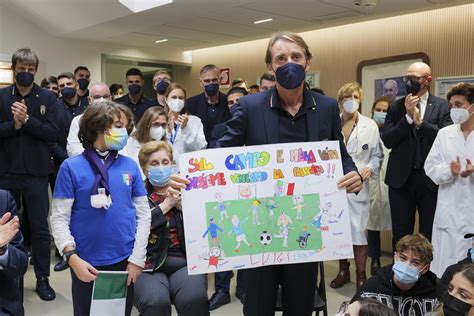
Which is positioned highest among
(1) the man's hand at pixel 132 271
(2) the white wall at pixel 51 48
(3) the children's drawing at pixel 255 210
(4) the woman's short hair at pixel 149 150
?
(2) the white wall at pixel 51 48

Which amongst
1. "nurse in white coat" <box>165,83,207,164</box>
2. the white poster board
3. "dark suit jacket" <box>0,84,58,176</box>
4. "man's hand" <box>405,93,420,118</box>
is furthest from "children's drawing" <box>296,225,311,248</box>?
"dark suit jacket" <box>0,84,58,176</box>

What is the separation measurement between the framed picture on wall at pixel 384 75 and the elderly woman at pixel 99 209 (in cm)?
395

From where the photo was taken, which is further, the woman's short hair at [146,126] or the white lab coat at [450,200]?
the woman's short hair at [146,126]

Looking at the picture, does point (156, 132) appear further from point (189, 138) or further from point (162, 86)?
point (162, 86)

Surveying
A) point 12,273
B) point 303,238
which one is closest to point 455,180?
point 303,238

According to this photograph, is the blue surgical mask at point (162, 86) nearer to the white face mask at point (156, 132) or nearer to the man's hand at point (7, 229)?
the white face mask at point (156, 132)

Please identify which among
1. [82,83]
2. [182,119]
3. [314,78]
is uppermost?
[314,78]

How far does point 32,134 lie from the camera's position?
12.5ft

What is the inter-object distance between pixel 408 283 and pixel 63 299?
2.78 meters

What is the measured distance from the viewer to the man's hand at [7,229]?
195cm

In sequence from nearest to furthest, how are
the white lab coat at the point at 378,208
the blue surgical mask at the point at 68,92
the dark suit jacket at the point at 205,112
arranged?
the dark suit jacket at the point at 205,112
the white lab coat at the point at 378,208
the blue surgical mask at the point at 68,92

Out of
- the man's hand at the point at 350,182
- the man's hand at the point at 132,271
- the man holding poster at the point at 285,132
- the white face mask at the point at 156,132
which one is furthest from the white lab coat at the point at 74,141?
the man's hand at the point at 350,182

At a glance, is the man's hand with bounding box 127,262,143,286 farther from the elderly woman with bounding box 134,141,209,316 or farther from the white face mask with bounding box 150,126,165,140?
the white face mask with bounding box 150,126,165,140

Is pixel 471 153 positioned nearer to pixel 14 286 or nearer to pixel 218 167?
pixel 218 167
